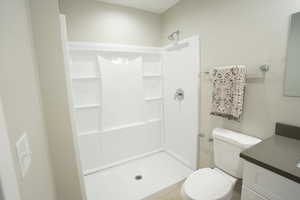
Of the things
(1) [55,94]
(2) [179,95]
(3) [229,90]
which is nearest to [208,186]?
(3) [229,90]

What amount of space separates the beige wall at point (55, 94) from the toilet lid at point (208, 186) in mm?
949

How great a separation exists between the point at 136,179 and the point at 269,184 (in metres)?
1.65

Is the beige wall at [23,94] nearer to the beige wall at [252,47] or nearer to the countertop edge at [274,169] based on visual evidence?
the countertop edge at [274,169]

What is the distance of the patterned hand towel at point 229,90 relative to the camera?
1.43m

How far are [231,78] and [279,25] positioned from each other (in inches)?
21.0

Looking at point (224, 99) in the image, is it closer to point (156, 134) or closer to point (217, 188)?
point (217, 188)

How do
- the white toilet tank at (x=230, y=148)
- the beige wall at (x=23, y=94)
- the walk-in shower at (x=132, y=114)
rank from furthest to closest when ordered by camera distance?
the walk-in shower at (x=132, y=114) < the white toilet tank at (x=230, y=148) < the beige wall at (x=23, y=94)

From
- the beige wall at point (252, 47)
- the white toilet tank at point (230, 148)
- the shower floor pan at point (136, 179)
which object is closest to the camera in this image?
the beige wall at point (252, 47)

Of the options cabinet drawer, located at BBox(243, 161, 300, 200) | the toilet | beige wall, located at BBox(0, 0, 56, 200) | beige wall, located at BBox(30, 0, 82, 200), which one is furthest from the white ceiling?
cabinet drawer, located at BBox(243, 161, 300, 200)

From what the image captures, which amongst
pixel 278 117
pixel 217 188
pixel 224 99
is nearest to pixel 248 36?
pixel 224 99

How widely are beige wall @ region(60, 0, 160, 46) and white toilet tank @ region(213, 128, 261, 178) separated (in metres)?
1.81

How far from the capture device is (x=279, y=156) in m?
1.01

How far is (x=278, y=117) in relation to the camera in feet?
4.28

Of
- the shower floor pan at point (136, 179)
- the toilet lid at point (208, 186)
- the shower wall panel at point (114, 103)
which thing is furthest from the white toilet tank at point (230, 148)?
the shower wall panel at point (114, 103)
